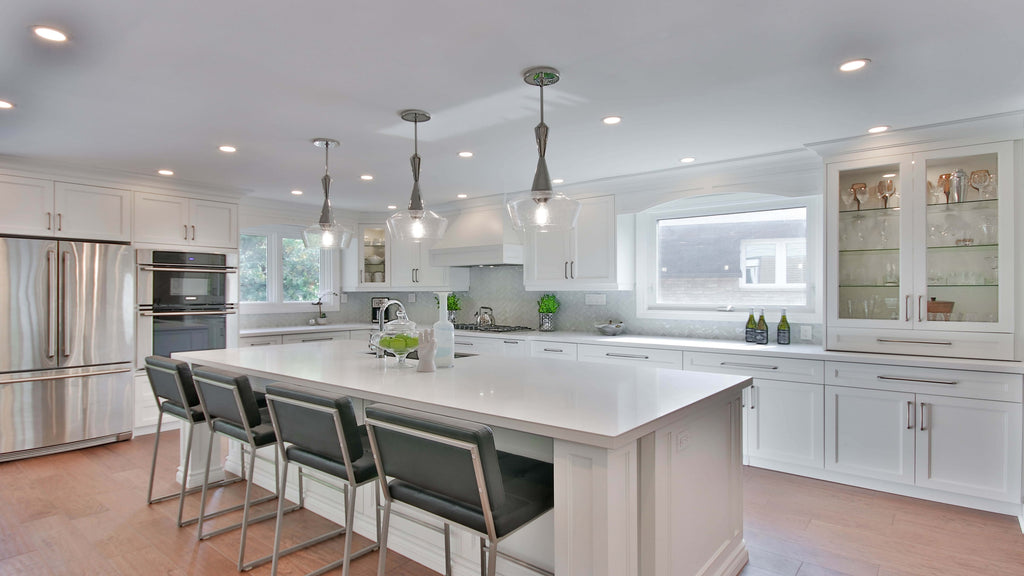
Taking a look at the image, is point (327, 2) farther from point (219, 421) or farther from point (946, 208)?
point (946, 208)

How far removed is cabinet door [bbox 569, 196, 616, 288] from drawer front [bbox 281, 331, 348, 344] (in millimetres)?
2649

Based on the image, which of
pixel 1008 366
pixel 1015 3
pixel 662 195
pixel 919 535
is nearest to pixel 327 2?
pixel 1015 3

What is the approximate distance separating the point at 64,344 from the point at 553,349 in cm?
375

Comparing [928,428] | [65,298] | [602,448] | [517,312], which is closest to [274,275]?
[65,298]

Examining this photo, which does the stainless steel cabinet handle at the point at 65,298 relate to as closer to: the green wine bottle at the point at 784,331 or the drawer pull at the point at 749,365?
the drawer pull at the point at 749,365

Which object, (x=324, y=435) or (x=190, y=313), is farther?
(x=190, y=313)

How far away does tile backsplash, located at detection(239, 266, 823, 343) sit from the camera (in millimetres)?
4652

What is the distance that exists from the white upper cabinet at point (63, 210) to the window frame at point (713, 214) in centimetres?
434

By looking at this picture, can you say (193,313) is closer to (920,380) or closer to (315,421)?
(315,421)

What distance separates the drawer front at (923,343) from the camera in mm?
3094

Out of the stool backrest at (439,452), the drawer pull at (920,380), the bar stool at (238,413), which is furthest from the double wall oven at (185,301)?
the drawer pull at (920,380)

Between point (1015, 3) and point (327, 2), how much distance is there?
86.7 inches

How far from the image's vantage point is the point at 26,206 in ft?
13.1

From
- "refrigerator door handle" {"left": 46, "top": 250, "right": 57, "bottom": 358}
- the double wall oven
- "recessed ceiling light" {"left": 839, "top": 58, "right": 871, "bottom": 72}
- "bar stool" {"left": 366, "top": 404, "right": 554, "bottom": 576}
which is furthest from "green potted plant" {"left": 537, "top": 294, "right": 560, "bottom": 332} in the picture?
"refrigerator door handle" {"left": 46, "top": 250, "right": 57, "bottom": 358}
